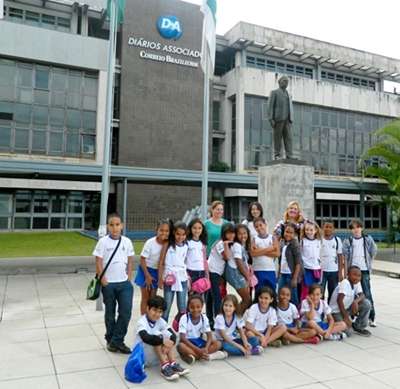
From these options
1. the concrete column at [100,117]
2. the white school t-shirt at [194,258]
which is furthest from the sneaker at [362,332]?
the concrete column at [100,117]

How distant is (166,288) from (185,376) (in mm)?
1145

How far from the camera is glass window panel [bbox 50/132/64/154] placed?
25.2 m

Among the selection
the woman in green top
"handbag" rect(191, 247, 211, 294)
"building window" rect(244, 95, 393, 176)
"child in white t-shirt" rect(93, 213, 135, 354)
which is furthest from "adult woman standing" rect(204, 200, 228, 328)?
"building window" rect(244, 95, 393, 176)

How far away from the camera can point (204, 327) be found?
4625mm

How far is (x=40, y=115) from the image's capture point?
82.0 feet

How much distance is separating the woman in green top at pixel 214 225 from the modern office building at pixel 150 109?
13.1 metres

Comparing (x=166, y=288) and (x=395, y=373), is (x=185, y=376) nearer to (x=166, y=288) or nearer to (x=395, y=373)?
(x=166, y=288)

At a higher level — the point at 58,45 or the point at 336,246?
the point at 58,45

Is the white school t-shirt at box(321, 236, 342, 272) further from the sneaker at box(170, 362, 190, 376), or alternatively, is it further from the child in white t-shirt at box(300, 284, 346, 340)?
the sneaker at box(170, 362, 190, 376)

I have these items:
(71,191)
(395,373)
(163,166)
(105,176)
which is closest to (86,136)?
(71,191)

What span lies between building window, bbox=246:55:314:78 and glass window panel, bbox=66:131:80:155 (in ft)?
48.5

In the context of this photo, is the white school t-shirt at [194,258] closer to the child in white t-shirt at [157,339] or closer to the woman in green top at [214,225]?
the woman in green top at [214,225]

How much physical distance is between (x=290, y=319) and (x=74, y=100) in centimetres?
2397

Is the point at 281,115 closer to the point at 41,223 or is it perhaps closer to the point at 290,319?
the point at 290,319
